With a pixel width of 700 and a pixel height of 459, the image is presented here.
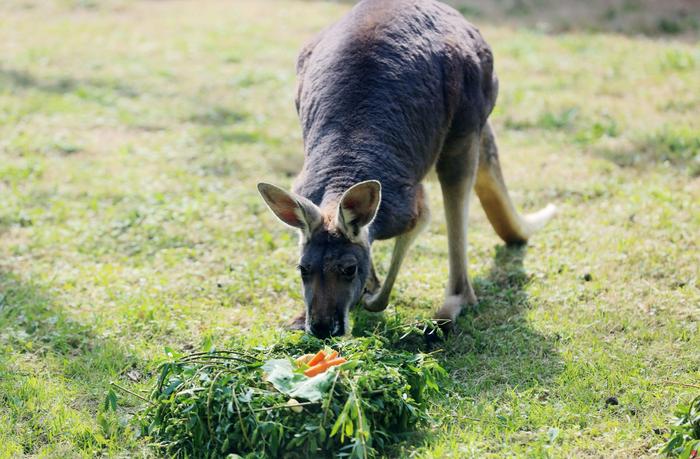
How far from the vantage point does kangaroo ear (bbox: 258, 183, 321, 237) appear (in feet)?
13.3

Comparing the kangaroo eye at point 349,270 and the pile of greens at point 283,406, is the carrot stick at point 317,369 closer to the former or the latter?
the pile of greens at point 283,406

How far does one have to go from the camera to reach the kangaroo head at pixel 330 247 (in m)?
4.06

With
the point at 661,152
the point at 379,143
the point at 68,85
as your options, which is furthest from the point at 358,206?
the point at 68,85

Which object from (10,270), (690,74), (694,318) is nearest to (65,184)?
(10,270)

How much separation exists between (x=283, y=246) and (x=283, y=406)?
2.53 metres

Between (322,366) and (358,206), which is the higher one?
(358,206)

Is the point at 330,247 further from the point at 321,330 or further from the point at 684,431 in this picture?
the point at 684,431

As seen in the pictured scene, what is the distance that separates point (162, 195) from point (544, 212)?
271 centimetres

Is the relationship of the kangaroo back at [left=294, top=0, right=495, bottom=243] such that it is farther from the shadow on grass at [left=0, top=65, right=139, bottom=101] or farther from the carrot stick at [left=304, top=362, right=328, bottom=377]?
the shadow on grass at [left=0, top=65, right=139, bottom=101]

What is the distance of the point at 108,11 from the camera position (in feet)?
42.2

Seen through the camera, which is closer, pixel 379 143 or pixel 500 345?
pixel 379 143

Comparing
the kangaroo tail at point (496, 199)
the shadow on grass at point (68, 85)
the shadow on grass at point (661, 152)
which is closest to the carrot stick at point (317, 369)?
the kangaroo tail at point (496, 199)

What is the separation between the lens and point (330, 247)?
13.6 ft

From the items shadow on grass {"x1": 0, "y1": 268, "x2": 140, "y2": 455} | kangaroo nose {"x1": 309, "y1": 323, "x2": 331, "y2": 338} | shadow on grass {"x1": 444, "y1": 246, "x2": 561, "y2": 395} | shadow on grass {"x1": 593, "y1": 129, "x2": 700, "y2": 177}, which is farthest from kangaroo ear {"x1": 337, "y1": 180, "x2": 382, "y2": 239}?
shadow on grass {"x1": 593, "y1": 129, "x2": 700, "y2": 177}
